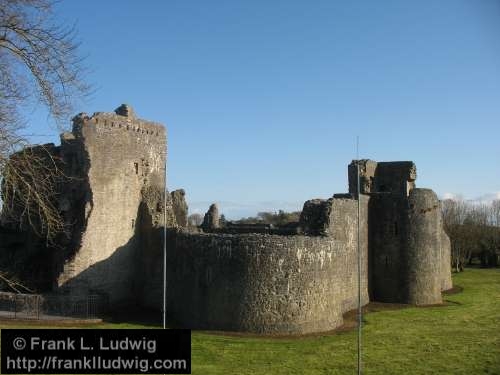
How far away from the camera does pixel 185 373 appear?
514 inches

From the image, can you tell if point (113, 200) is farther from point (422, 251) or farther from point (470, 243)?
point (470, 243)

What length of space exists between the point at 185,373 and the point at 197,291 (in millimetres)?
10126

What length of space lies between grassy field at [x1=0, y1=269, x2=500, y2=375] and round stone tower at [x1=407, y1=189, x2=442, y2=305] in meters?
4.64

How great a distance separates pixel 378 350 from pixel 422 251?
13.9 meters

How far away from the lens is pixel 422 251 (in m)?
Answer: 32.8

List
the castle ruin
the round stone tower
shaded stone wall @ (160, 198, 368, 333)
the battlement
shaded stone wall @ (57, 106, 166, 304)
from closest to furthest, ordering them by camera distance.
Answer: shaded stone wall @ (160, 198, 368, 333), the castle ruin, shaded stone wall @ (57, 106, 166, 304), the battlement, the round stone tower

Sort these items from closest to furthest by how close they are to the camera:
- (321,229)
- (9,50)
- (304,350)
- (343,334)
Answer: (9,50), (304,350), (343,334), (321,229)

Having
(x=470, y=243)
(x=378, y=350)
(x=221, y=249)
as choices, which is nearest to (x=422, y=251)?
(x=378, y=350)

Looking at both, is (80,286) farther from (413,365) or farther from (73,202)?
(413,365)

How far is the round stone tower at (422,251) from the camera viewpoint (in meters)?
32.5

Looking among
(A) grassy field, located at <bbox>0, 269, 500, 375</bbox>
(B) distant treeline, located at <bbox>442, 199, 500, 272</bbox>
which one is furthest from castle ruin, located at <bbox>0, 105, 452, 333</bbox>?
(B) distant treeline, located at <bbox>442, 199, 500, 272</bbox>

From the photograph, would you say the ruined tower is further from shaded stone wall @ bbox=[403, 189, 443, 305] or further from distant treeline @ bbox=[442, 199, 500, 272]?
distant treeline @ bbox=[442, 199, 500, 272]

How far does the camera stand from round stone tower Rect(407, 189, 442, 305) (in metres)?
32.5

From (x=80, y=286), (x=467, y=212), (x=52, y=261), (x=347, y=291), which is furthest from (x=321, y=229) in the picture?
(x=467, y=212)
